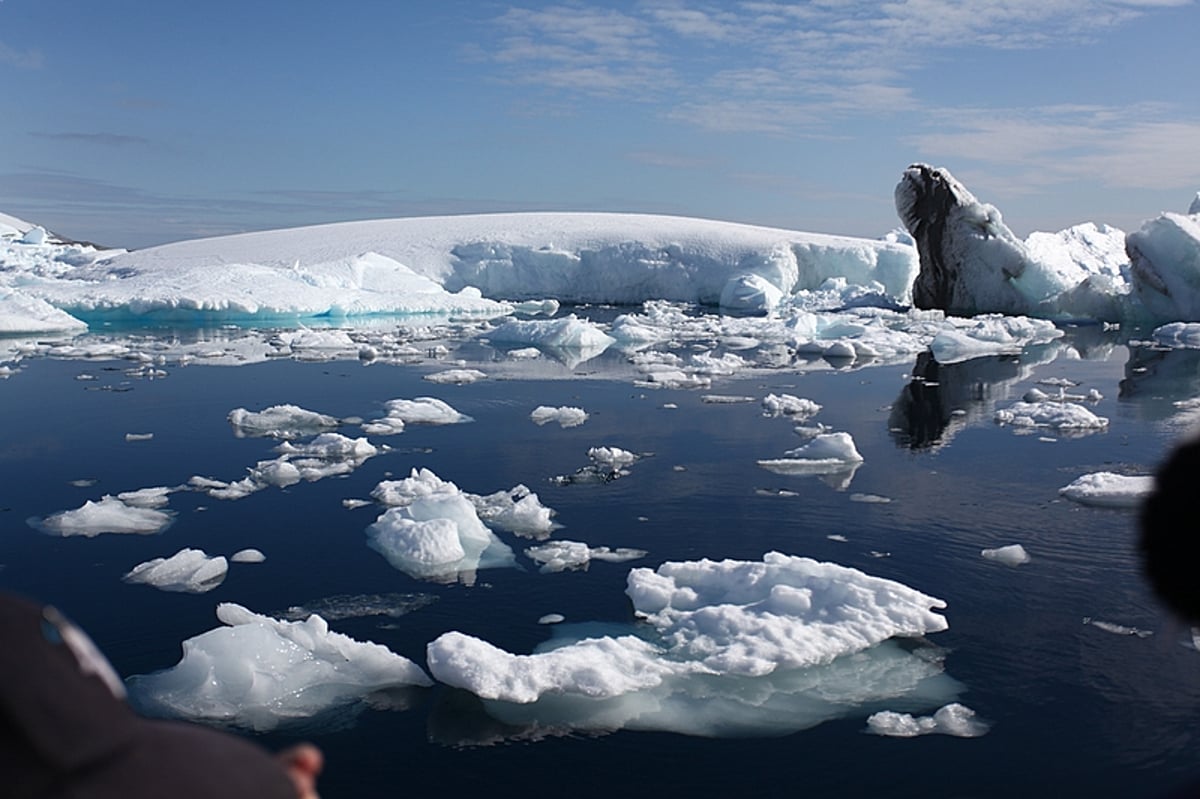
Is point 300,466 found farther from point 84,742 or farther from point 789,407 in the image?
point 84,742

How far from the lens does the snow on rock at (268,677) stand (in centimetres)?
383

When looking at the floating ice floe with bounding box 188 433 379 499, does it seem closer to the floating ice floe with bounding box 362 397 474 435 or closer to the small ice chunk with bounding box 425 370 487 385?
the floating ice floe with bounding box 362 397 474 435

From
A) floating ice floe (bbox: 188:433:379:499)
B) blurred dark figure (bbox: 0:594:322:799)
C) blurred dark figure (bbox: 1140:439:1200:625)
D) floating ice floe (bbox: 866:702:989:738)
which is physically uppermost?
blurred dark figure (bbox: 1140:439:1200:625)

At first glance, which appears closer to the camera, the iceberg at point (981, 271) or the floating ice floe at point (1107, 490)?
the floating ice floe at point (1107, 490)

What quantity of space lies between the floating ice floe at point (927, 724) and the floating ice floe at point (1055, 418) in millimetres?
6325

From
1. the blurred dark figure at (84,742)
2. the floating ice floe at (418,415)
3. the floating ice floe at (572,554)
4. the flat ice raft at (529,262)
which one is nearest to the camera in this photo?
the blurred dark figure at (84,742)

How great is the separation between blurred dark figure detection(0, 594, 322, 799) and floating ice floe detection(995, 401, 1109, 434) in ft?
31.3

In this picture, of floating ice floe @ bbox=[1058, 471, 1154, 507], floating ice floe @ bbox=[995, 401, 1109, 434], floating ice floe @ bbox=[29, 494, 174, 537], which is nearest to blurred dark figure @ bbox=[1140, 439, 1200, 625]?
floating ice floe @ bbox=[29, 494, 174, 537]

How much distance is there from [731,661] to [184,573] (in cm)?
289

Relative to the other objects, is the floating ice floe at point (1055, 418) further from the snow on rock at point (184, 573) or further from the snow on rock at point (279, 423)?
the snow on rock at point (184, 573)

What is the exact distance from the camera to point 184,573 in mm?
5250

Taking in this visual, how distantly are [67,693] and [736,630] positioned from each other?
3698 mm

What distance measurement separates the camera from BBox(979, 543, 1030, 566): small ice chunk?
18.3 ft

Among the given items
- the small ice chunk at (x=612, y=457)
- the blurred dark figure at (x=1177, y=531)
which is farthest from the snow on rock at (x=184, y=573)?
the blurred dark figure at (x=1177, y=531)
